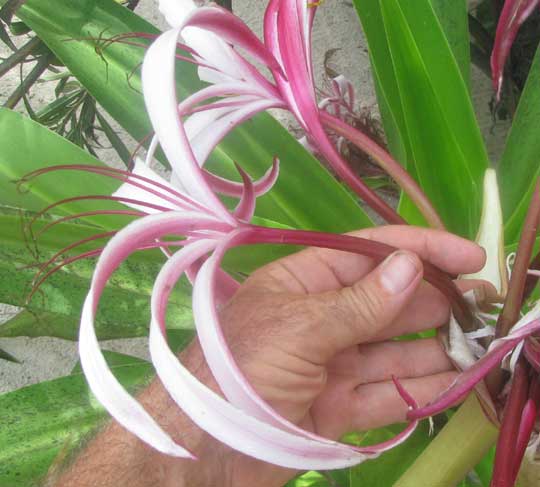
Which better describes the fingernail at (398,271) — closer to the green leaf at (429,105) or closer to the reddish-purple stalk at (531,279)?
the reddish-purple stalk at (531,279)

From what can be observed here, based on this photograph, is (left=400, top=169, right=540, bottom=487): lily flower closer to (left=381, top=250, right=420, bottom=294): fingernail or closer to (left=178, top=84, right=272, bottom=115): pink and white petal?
(left=381, top=250, right=420, bottom=294): fingernail

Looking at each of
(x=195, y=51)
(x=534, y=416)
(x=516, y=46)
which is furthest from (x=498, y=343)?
(x=516, y=46)

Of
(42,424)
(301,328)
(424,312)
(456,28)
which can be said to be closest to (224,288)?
(301,328)

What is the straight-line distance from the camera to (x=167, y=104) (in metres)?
0.33

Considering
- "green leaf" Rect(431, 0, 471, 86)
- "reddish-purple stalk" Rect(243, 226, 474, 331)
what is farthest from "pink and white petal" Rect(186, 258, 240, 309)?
"green leaf" Rect(431, 0, 471, 86)

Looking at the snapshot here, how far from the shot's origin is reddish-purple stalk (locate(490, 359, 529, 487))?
379mm

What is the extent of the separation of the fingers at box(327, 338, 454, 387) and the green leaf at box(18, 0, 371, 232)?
153 millimetres

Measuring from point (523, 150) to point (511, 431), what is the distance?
38cm

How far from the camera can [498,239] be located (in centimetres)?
50

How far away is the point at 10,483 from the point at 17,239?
0.28 m

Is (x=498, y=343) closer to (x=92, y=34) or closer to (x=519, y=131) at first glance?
(x=519, y=131)

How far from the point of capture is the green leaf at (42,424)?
64 cm

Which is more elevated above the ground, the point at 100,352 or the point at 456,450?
the point at 100,352

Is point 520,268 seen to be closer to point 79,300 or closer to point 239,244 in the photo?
point 239,244
